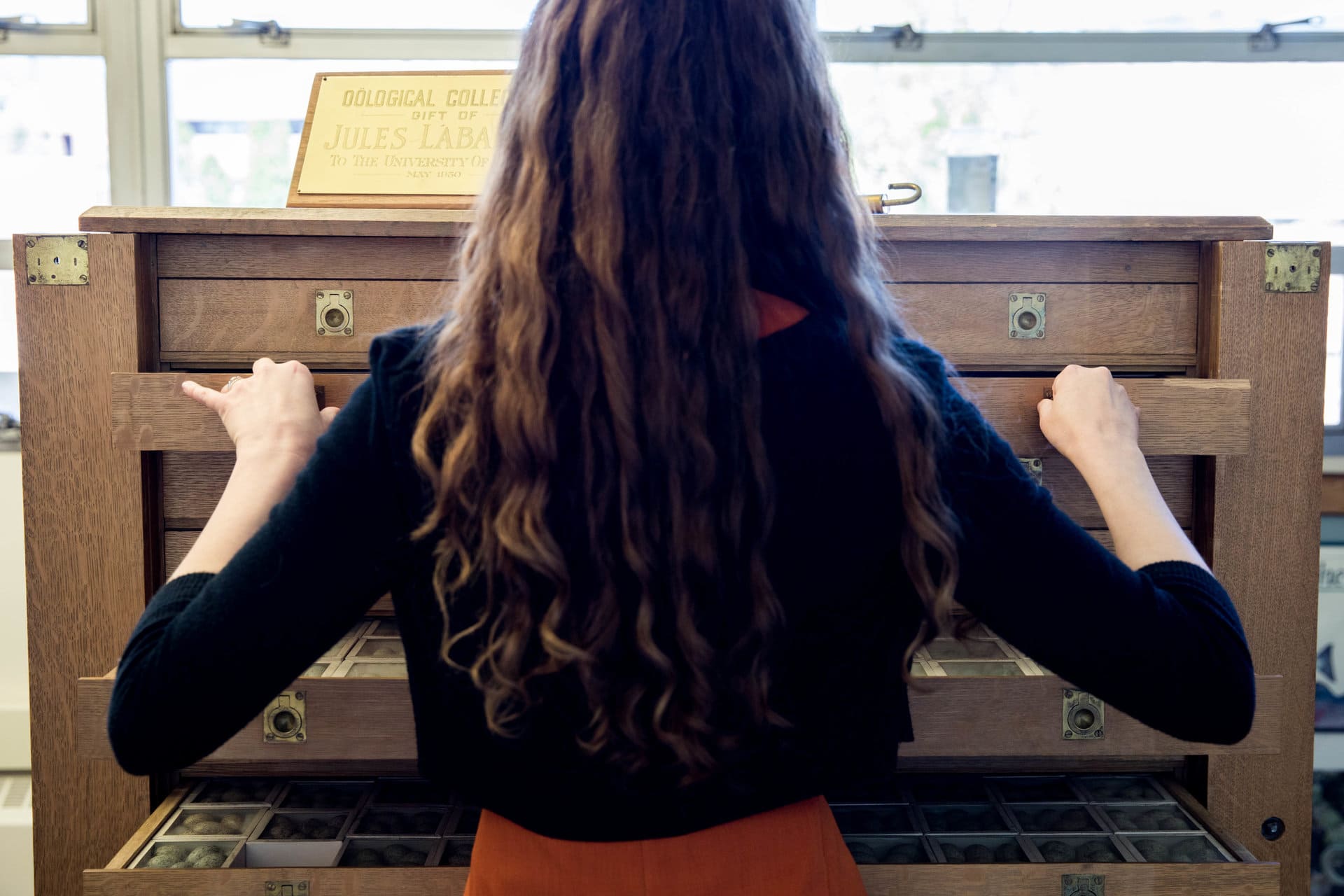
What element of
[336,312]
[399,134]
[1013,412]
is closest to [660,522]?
[1013,412]

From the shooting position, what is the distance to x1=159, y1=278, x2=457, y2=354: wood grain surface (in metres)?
1.16

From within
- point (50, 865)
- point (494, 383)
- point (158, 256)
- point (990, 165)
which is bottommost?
Answer: point (50, 865)

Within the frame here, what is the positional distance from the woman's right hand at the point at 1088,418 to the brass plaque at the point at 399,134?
0.71 metres

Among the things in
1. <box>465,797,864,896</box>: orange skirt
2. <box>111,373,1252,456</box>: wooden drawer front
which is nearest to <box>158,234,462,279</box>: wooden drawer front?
<box>111,373,1252,456</box>: wooden drawer front

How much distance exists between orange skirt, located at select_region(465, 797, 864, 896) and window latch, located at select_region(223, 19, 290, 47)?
1.83 m

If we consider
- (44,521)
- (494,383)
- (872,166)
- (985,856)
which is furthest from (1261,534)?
(44,521)

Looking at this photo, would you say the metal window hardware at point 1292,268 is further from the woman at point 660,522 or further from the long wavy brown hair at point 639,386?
the long wavy brown hair at point 639,386

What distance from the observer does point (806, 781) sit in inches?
28.1

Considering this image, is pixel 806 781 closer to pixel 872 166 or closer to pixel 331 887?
pixel 331 887

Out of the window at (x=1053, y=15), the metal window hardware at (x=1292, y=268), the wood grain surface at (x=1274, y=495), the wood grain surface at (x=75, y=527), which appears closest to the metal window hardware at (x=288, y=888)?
the wood grain surface at (x=75, y=527)

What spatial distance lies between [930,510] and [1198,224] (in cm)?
71

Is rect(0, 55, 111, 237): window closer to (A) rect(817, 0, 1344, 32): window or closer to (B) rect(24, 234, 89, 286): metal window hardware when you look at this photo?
(B) rect(24, 234, 89, 286): metal window hardware

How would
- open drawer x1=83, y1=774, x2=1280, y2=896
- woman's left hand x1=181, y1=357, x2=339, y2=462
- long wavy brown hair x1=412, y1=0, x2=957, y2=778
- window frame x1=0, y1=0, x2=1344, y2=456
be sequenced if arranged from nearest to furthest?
long wavy brown hair x1=412, y1=0, x2=957, y2=778 → woman's left hand x1=181, y1=357, x2=339, y2=462 → open drawer x1=83, y1=774, x2=1280, y2=896 → window frame x1=0, y1=0, x2=1344, y2=456

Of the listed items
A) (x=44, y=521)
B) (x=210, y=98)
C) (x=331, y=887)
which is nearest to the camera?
(x=331, y=887)
